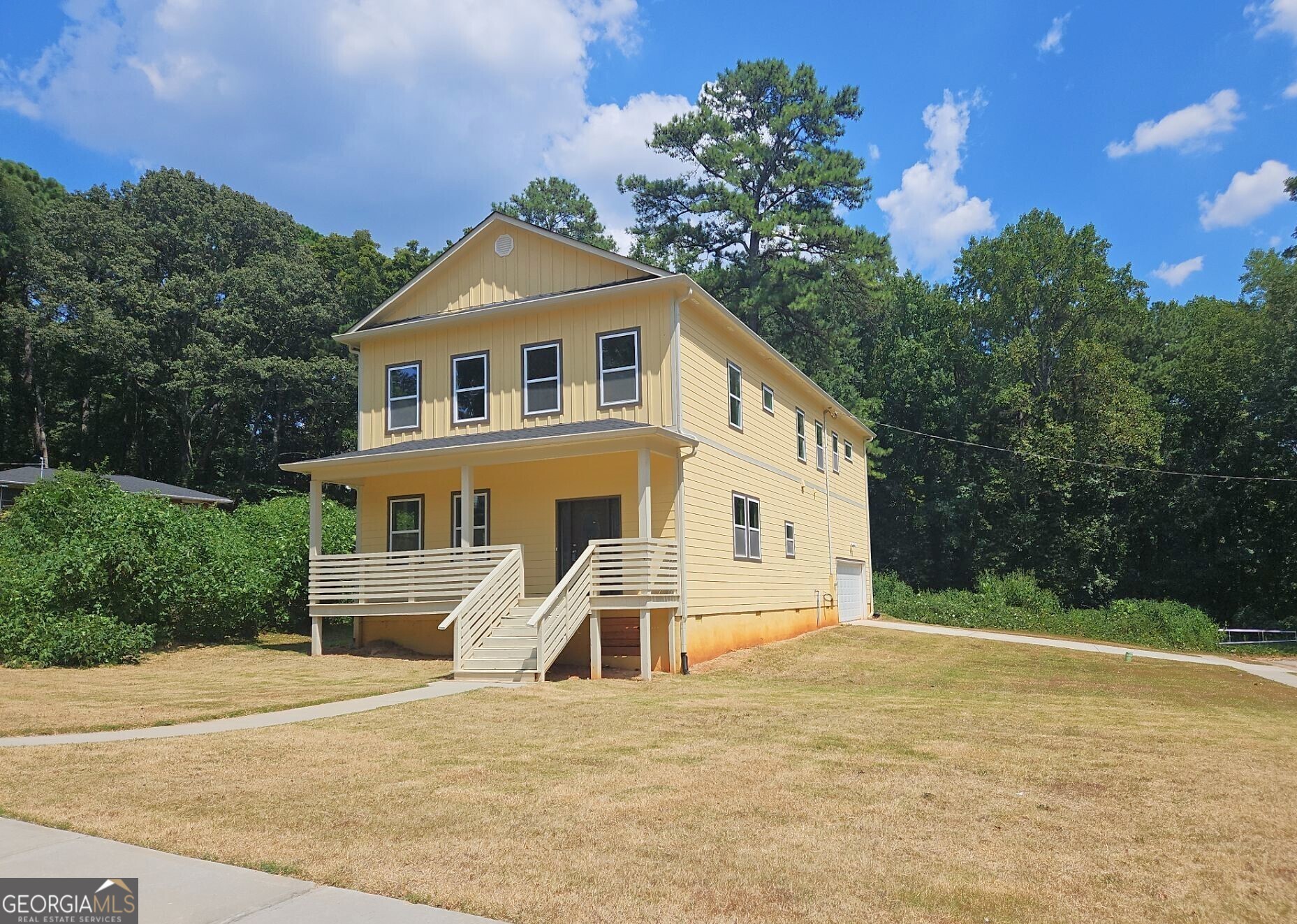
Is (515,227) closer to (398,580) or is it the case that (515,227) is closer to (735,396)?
(735,396)

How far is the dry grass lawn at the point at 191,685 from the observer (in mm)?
10031

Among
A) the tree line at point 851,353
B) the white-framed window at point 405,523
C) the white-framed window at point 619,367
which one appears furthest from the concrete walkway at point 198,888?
the tree line at point 851,353

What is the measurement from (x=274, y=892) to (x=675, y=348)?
1320 cm

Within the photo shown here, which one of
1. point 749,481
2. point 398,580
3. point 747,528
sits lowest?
point 398,580

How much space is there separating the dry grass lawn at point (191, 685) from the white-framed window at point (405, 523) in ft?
7.89

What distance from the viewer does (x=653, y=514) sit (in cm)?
1695

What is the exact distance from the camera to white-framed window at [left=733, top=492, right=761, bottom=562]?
19.5m

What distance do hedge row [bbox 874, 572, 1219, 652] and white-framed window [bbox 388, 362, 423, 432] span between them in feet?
61.1

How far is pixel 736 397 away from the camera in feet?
65.4

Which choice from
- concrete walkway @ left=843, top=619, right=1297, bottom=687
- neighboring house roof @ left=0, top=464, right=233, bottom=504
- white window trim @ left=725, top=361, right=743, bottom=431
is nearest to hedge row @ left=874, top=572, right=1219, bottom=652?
concrete walkway @ left=843, top=619, right=1297, bottom=687

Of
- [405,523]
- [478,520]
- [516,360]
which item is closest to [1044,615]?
[478,520]

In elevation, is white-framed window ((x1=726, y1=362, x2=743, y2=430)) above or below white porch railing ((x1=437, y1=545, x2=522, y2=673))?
above

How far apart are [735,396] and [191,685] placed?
11.5 m

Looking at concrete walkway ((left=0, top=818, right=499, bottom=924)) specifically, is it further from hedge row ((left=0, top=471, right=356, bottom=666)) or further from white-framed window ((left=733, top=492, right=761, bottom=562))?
white-framed window ((left=733, top=492, right=761, bottom=562))
